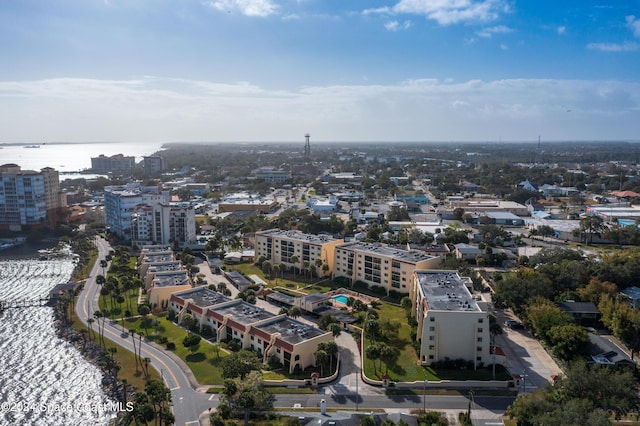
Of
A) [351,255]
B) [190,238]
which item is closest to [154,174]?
[190,238]

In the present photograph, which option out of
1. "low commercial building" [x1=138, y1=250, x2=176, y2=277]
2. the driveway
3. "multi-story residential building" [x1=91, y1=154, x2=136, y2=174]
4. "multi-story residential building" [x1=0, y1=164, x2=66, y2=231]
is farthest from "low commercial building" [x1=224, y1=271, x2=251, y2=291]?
"multi-story residential building" [x1=91, y1=154, x2=136, y2=174]

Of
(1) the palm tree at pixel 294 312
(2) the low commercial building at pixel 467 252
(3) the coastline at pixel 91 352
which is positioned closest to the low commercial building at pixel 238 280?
(1) the palm tree at pixel 294 312

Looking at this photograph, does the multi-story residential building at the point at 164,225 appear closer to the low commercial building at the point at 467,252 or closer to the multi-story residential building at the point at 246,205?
the multi-story residential building at the point at 246,205

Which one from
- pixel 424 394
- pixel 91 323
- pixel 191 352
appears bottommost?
pixel 424 394

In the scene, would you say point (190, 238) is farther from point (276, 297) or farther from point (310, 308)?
point (310, 308)

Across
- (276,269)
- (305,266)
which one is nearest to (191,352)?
(276,269)

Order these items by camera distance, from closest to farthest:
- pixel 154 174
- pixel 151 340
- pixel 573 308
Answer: pixel 151 340, pixel 573 308, pixel 154 174

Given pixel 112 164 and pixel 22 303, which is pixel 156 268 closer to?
pixel 22 303
